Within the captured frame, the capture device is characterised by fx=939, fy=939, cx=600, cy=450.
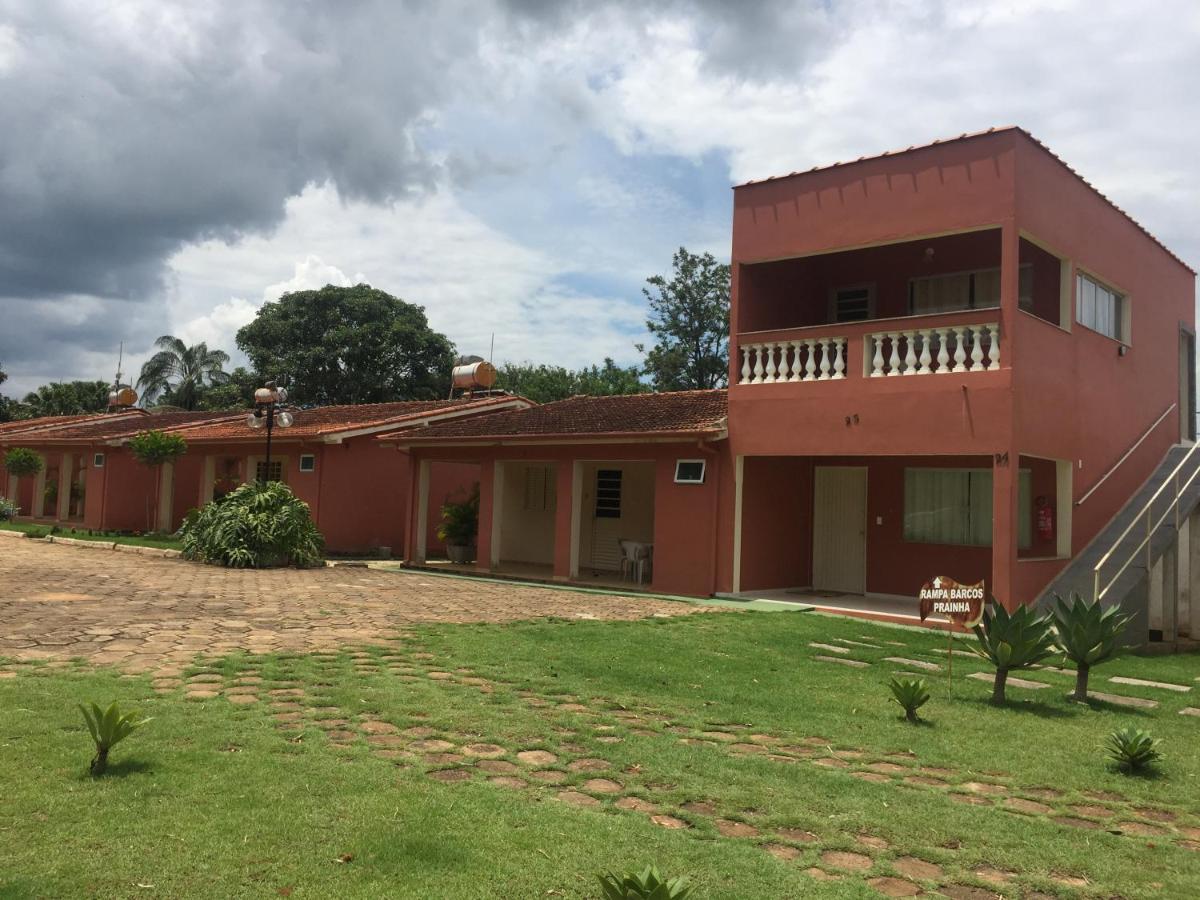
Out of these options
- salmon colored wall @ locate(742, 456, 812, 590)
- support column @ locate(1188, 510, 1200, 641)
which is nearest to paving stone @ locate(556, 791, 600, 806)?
salmon colored wall @ locate(742, 456, 812, 590)

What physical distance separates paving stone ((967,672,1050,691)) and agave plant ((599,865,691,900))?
5.97 metres

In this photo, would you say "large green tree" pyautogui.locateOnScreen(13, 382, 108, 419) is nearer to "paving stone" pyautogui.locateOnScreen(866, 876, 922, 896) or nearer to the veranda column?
the veranda column

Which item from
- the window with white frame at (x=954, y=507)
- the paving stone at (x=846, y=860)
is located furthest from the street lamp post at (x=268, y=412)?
the paving stone at (x=846, y=860)

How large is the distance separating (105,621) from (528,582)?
7.74 m

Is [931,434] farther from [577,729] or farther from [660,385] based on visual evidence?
[660,385]

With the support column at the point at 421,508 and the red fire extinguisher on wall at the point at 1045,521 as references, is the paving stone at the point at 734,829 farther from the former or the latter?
the support column at the point at 421,508

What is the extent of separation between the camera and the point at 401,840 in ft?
12.4

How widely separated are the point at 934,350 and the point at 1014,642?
6.46 m

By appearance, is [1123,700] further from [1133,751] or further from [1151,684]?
[1133,751]

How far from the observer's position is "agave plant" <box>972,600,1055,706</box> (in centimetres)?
714

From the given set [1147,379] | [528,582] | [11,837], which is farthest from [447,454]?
[11,837]

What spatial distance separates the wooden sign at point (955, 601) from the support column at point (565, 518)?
8.98 meters

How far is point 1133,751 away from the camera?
5.39 metres

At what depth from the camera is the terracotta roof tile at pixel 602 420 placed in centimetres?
1458
